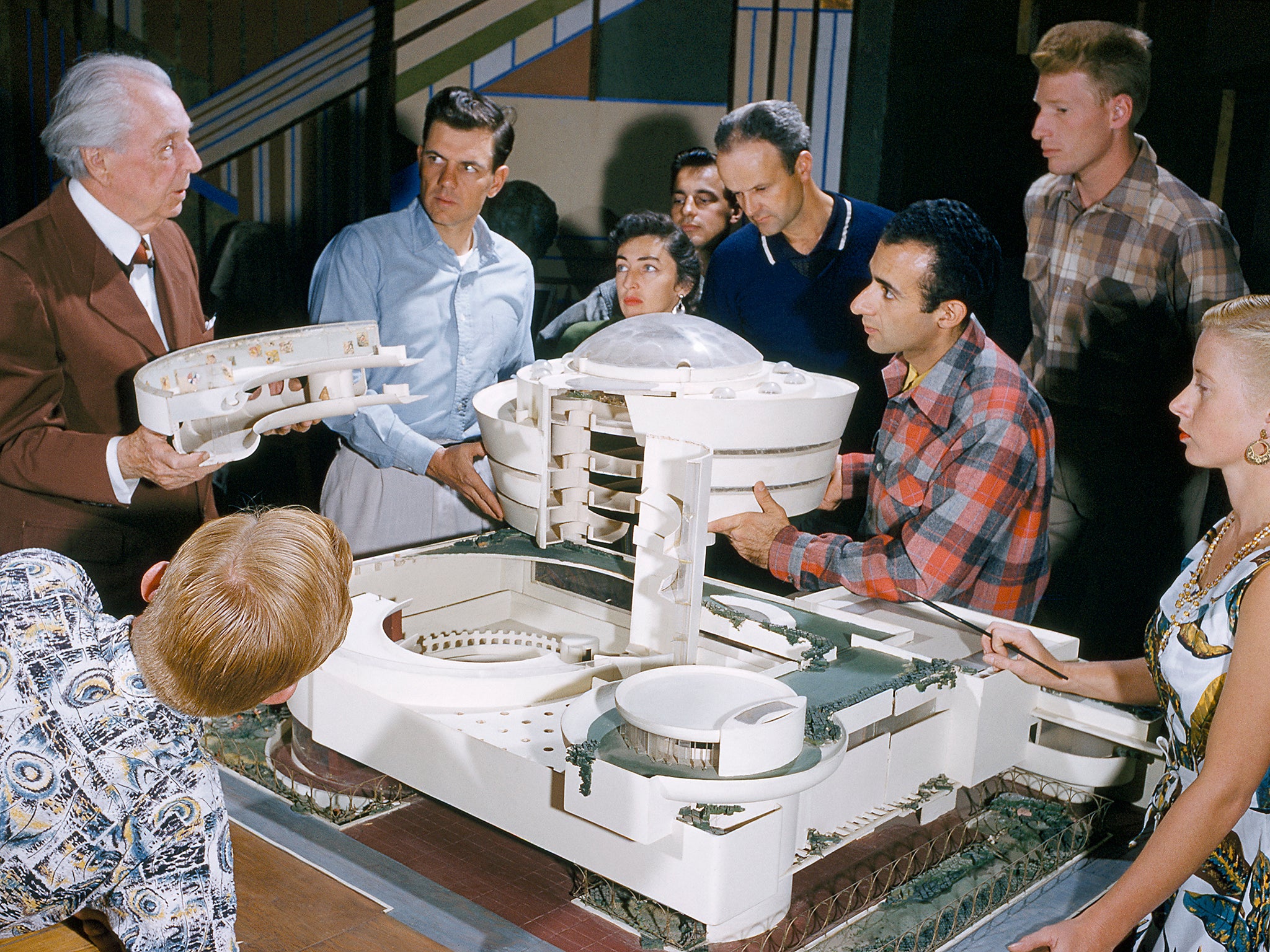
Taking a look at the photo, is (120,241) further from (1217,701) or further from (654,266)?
(1217,701)

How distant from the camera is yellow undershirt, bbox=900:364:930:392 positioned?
278cm

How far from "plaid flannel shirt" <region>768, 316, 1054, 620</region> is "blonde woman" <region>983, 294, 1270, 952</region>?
0.69 metres

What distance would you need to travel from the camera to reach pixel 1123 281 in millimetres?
3072

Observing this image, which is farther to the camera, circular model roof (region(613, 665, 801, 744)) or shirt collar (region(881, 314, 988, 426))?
shirt collar (region(881, 314, 988, 426))

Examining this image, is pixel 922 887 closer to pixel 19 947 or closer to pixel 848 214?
pixel 19 947

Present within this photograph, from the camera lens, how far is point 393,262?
3699mm

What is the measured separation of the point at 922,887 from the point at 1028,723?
463 millimetres

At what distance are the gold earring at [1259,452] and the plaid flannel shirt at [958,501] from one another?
0.87m

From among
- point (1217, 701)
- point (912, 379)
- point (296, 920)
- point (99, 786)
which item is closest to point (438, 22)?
point (912, 379)

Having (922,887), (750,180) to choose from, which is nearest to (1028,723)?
(922,887)

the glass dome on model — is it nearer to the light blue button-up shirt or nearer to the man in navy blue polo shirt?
the man in navy blue polo shirt

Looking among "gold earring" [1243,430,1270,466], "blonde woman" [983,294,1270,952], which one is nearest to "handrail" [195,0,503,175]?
"blonde woman" [983,294,1270,952]

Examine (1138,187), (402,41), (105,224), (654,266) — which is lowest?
(654,266)

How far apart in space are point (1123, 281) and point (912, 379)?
673mm
